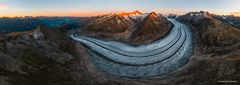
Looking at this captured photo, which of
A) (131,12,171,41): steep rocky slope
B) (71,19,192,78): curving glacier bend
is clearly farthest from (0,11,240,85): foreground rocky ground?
(131,12,171,41): steep rocky slope

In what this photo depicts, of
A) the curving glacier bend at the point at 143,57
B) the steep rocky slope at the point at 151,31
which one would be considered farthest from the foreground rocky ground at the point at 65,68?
the steep rocky slope at the point at 151,31

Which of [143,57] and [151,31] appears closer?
[143,57]

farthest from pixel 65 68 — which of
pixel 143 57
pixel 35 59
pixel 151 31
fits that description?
pixel 151 31

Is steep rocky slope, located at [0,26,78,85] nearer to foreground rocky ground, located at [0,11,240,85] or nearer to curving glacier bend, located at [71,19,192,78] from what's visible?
foreground rocky ground, located at [0,11,240,85]

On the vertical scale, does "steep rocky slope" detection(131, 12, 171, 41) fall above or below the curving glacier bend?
above

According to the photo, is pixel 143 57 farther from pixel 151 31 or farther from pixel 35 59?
pixel 151 31

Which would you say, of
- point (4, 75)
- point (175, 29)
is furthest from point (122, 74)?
point (175, 29)
